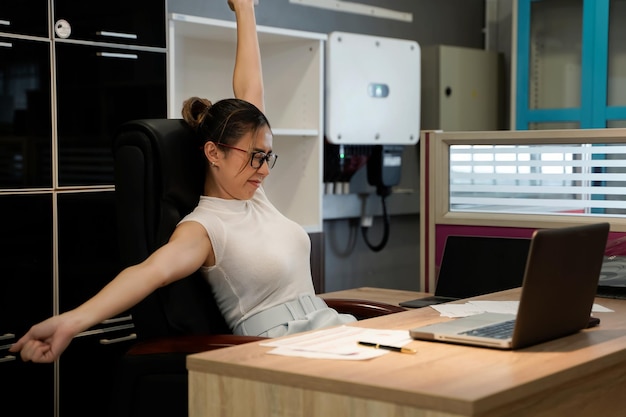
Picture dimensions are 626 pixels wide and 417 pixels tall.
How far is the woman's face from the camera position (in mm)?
2332

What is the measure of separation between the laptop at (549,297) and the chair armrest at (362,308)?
0.58m

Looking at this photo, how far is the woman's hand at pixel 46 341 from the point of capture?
178 centimetres

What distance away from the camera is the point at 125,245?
87.0 inches

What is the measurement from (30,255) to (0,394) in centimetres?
44

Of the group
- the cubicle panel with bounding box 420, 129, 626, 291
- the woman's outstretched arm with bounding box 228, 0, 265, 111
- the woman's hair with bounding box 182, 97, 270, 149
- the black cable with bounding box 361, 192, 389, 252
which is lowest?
the black cable with bounding box 361, 192, 389, 252

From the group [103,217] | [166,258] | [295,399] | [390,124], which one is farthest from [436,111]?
[295,399]

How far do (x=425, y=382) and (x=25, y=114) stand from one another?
1.98 m

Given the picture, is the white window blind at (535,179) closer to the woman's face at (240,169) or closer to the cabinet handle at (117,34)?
the woman's face at (240,169)

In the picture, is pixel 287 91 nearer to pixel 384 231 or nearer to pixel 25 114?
pixel 384 231

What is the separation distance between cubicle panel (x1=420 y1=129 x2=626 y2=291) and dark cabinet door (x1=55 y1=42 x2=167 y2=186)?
1.02 m

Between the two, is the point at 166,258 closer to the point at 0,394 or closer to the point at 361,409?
the point at 361,409

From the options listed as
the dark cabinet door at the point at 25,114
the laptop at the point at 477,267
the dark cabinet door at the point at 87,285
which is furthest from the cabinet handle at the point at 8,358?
the laptop at the point at 477,267

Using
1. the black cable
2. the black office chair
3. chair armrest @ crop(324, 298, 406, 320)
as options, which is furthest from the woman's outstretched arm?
the black cable

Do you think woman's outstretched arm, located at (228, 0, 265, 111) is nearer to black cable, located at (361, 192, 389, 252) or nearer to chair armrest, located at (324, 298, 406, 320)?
chair armrest, located at (324, 298, 406, 320)
